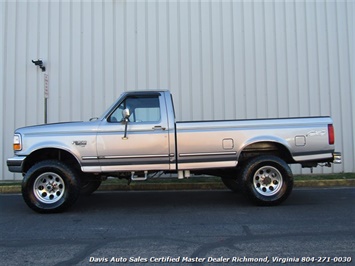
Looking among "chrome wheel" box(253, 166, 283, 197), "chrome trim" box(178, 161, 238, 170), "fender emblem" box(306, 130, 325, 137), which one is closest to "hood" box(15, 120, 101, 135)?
"chrome trim" box(178, 161, 238, 170)

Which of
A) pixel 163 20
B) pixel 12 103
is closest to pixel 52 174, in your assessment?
pixel 12 103

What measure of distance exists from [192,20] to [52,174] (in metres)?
7.54

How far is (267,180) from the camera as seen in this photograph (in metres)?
6.48

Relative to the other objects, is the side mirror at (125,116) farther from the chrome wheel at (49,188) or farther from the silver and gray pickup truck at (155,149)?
the chrome wheel at (49,188)

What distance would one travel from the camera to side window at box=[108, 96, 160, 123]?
21.5ft

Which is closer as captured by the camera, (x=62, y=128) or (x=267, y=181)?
(x=62, y=128)

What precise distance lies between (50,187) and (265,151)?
4.10 metres

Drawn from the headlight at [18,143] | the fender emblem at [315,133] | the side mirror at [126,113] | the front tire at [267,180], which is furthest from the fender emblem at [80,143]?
the fender emblem at [315,133]

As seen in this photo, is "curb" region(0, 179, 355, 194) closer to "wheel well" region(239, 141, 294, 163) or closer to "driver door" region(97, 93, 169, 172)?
"wheel well" region(239, 141, 294, 163)

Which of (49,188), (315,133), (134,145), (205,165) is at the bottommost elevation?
(49,188)

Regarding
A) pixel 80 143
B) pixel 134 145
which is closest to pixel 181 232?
pixel 134 145

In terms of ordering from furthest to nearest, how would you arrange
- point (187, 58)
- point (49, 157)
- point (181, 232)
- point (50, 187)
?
point (187, 58) < point (49, 157) < point (50, 187) < point (181, 232)

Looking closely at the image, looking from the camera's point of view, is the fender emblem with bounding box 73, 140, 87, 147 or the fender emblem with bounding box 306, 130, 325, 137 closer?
the fender emblem with bounding box 73, 140, 87, 147

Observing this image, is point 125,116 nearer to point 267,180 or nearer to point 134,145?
point 134,145
